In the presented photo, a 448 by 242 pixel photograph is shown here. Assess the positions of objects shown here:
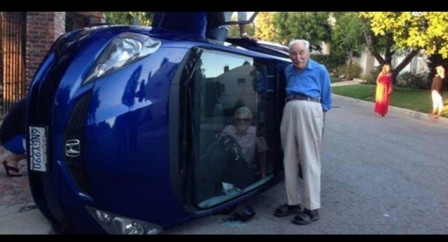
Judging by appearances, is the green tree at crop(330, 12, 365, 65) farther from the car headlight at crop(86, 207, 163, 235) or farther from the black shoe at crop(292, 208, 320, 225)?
the car headlight at crop(86, 207, 163, 235)

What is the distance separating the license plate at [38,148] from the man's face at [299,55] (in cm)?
224

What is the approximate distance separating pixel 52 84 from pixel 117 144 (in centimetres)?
62

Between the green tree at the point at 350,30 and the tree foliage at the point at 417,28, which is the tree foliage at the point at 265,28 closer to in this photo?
the green tree at the point at 350,30

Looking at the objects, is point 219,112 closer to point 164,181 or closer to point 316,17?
point 164,181

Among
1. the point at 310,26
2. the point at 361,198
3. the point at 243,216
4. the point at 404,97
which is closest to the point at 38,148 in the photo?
the point at 243,216

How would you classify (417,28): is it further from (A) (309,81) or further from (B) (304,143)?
(B) (304,143)

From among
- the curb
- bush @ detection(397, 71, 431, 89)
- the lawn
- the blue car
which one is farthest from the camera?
bush @ detection(397, 71, 431, 89)

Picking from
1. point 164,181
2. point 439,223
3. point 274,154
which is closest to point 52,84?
point 164,181

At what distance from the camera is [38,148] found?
11.0ft

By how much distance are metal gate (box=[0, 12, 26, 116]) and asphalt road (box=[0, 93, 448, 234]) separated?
3.70 meters

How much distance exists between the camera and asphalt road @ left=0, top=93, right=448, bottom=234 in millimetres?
4259

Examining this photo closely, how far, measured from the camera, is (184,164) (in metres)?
3.68

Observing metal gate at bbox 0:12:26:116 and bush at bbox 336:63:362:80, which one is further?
bush at bbox 336:63:362:80

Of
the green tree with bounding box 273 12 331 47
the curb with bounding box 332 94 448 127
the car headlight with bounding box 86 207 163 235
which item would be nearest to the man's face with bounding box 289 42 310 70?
the car headlight with bounding box 86 207 163 235
